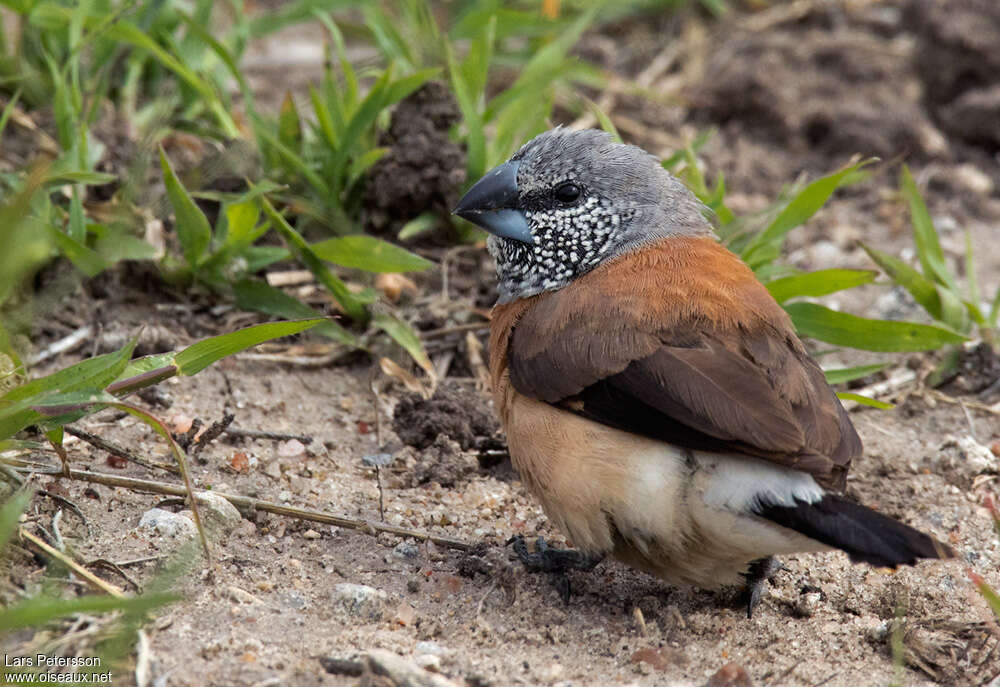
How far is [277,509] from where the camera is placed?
3914mm

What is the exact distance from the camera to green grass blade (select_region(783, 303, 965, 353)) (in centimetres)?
482

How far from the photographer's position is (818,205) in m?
5.15

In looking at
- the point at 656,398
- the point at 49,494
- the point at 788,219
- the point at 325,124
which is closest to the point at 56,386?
the point at 49,494

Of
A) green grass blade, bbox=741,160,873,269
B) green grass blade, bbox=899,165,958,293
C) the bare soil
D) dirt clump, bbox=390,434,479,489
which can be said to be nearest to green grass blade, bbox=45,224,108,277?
the bare soil

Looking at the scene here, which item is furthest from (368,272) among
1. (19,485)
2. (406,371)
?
(19,485)

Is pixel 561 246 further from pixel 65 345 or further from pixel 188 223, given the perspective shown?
pixel 65 345

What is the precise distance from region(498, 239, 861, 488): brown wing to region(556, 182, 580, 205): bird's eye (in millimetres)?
358

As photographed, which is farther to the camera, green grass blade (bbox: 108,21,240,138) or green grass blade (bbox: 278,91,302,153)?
green grass blade (bbox: 278,91,302,153)

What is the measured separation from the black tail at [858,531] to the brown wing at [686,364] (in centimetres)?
14

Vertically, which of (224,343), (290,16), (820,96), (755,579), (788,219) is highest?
(290,16)

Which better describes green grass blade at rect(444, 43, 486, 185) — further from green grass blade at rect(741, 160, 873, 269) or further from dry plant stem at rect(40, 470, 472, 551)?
dry plant stem at rect(40, 470, 472, 551)

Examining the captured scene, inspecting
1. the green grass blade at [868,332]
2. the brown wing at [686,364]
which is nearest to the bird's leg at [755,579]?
the brown wing at [686,364]

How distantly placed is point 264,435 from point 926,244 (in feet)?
9.99

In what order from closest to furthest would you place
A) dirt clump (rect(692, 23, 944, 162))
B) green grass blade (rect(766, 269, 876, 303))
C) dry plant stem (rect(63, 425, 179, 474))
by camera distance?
1. dry plant stem (rect(63, 425, 179, 474))
2. green grass blade (rect(766, 269, 876, 303))
3. dirt clump (rect(692, 23, 944, 162))
